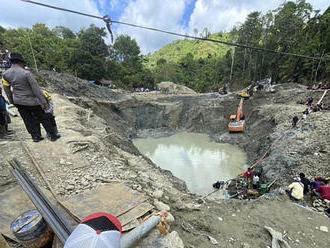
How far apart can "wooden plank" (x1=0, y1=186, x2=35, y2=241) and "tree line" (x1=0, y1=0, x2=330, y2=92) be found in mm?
22002

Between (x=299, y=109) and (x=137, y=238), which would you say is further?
(x=299, y=109)

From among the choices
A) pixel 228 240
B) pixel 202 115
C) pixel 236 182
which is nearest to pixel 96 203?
pixel 228 240

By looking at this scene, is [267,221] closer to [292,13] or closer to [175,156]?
[175,156]

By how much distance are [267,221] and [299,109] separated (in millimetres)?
10952

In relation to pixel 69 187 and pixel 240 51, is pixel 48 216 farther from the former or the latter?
pixel 240 51

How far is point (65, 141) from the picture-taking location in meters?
4.00

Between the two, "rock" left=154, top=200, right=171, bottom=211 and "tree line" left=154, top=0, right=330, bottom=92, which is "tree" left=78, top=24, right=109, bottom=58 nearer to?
"tree line" left=154, top=0, right=330, bottom=92

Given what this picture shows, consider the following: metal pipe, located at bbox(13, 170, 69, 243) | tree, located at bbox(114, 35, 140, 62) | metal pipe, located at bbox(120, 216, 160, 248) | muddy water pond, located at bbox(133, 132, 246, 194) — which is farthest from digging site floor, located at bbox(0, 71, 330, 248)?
tree, located at bbox(114, 35, 140, 62)

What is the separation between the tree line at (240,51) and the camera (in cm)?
2142

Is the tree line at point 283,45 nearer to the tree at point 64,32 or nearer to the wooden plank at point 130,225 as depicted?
the wooden plank at point 130,225

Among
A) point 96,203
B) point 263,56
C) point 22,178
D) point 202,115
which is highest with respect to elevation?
point 263,56

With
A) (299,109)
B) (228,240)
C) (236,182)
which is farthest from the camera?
(299,109)

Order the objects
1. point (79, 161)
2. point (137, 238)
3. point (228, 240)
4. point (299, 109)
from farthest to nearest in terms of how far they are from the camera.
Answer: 1. point (299, 109)
2. point (79, 161)
3. point (228, 240)
4. point (137, 238)

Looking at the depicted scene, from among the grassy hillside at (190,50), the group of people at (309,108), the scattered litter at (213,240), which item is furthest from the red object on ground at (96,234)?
the grassy hillside at (190,50)
